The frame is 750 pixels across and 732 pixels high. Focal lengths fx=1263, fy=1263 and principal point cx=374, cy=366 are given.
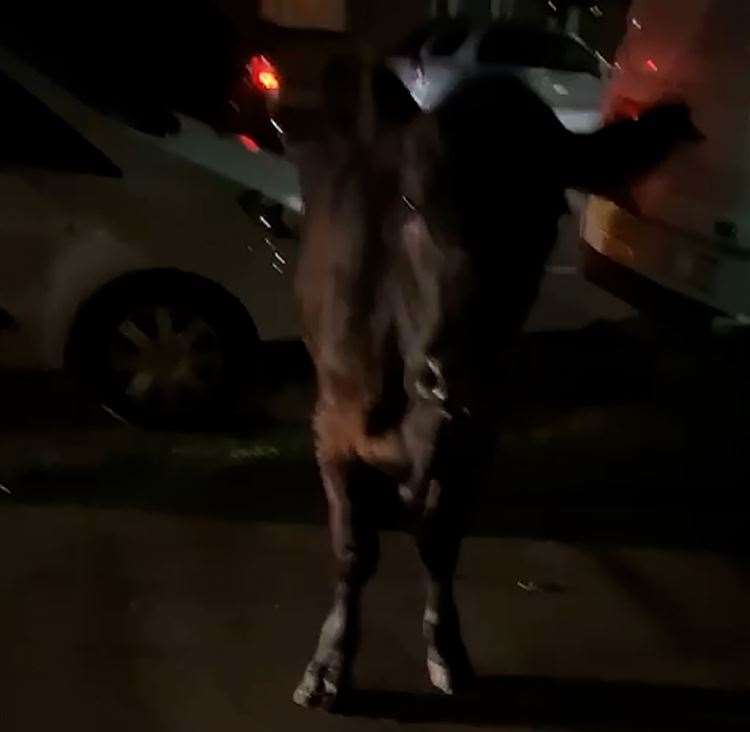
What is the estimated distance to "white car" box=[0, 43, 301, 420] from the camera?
5176 mm

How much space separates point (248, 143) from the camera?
5.43 metres

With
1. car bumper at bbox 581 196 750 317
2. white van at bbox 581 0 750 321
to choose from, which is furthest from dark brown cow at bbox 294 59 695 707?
car bumper at bbox 581 196 750 317

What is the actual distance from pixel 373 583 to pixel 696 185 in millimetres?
1980

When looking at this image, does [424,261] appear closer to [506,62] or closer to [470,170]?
[470,170]

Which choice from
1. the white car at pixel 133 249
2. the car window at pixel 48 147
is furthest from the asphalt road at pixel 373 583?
the car window at pixel 48 147

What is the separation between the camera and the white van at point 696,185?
15.2ft

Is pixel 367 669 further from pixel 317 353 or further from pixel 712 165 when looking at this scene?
pixel 712 165

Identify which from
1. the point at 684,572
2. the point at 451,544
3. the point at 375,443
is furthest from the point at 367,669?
the point at 684,572

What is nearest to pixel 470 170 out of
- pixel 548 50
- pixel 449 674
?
pixel 449 674

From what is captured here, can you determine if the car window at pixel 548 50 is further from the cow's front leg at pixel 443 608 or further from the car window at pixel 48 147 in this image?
the cow's front leg at pixel 443 608

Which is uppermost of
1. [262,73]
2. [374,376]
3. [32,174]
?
[374,376]

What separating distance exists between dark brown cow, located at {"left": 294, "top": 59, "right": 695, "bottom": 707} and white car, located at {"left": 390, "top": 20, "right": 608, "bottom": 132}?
12 cm

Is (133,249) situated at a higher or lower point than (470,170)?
lower

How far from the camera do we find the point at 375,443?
10.3 ft
